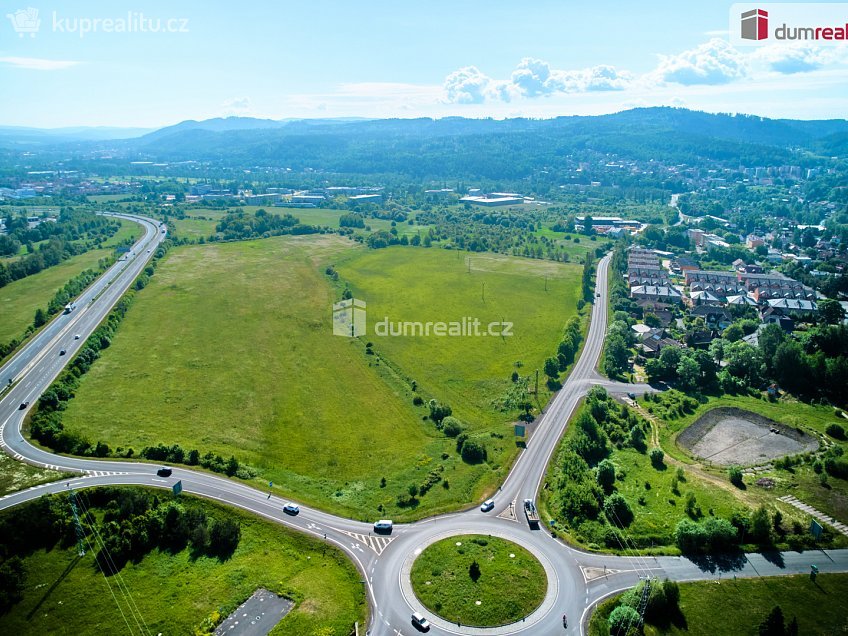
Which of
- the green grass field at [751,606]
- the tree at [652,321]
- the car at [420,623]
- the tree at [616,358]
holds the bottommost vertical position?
the green grass field at [751,606]

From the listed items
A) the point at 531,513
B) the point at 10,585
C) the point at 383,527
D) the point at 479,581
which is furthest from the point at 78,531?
the point at 531,513

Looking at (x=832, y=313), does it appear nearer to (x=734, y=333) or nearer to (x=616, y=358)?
(x=734, y=333)

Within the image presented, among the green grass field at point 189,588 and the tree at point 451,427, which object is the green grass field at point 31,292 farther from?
the tree at point 451,427

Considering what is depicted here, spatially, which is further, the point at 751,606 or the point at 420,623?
the point at 751,606

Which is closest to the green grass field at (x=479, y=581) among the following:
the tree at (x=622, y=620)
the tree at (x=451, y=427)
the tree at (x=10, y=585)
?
the tree at (x=622, y=620)

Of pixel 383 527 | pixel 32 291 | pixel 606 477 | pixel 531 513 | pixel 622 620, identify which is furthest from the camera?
pixel 32 291

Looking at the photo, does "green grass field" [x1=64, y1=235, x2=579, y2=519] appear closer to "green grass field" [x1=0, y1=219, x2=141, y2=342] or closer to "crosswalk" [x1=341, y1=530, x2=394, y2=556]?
"crosswalk" [x1=341, y1=530, x2=394, y2=556]

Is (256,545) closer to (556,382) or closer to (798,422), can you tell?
(556,382)
